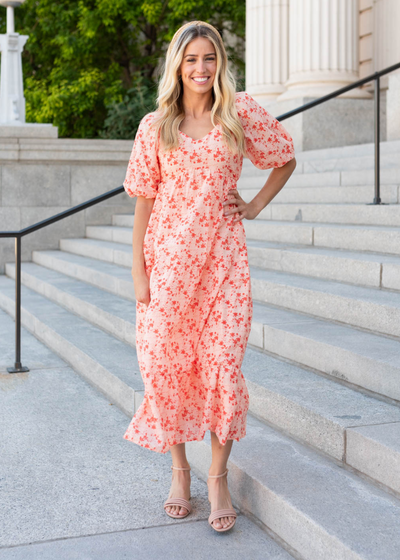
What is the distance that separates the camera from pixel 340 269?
17.2 ft

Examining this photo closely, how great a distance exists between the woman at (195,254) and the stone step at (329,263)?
1965mm

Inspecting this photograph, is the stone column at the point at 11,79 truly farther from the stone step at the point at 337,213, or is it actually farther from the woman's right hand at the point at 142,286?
the woman's right hand at the point at 142,286

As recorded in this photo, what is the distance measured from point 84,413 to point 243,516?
1766 mm

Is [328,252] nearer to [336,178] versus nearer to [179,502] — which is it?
[336,178]

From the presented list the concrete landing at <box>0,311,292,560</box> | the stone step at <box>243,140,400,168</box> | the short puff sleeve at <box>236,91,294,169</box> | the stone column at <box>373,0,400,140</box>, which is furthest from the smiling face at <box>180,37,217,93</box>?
the stone column at <box>373,0,400,140</box>

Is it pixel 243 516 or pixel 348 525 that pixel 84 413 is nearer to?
pixel 243 516

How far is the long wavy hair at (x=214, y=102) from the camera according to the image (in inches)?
116

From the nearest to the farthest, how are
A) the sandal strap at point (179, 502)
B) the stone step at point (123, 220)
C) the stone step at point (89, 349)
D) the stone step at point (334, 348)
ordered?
1. the sandal strap at point (179, 502)
2. the stone step at point (334, 348)
3. the stone step at point (89, 349)
4. the stone step at point (123, 220)

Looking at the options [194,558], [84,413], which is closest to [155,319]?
[194,558]

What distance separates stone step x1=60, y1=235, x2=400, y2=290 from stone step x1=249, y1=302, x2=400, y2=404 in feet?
1.48

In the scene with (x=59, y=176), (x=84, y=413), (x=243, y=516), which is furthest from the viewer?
(x=59, y=176)

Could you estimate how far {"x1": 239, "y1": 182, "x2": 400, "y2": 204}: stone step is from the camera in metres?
6.52

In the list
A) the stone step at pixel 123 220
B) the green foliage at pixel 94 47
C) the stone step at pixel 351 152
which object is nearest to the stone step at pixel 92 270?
the stone step at pixel 123 220

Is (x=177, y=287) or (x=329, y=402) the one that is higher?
(x=177, y=287)
